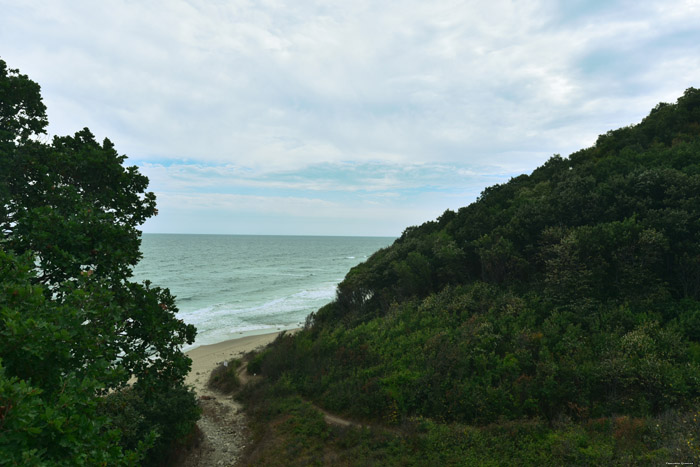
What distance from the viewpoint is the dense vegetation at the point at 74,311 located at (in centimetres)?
365

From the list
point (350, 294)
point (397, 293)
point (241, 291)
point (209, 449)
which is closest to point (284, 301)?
point (241, 291)

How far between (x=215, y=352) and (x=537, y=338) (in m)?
23.9

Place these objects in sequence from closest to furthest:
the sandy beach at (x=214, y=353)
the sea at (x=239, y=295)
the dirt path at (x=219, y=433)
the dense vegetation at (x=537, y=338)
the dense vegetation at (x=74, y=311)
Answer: the dense vegetation at (x=74, y=311) → the dense vegetation at (x=537, y=338) → the dirt path at (x=219, y=433) → the sandy beach at (x=214, y=353) → the sea at (x=239, y=295)

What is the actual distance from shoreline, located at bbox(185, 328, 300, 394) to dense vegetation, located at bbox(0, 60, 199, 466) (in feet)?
33.8

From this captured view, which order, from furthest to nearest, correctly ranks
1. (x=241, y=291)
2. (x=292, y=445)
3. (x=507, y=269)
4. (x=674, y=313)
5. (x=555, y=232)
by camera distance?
1. (x=241, y=291)
2. (x=507, y=269)
3. (x=555, y=232)
4. (x=674, y=313)
5. (x=292, y=445)

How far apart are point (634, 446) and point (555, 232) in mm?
11781

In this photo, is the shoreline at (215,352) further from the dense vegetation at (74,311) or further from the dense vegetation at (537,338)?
the dense vegetation at (74,311)

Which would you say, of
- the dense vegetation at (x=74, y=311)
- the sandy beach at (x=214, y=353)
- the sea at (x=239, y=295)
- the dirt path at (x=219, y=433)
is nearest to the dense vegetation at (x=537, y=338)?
the dirt path at (x=219, y=433)

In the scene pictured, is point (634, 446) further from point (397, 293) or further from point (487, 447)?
point (397, 293)

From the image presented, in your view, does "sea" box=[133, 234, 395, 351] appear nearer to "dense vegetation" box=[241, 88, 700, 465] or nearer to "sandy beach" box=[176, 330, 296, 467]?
"sandy beach" box=[176, 330, 296, 467]

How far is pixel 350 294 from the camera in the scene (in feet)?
82.4

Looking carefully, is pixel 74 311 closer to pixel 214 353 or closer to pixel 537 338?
pixel 537 338

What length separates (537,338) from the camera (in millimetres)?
13359

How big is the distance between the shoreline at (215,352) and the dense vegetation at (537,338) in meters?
4.04
